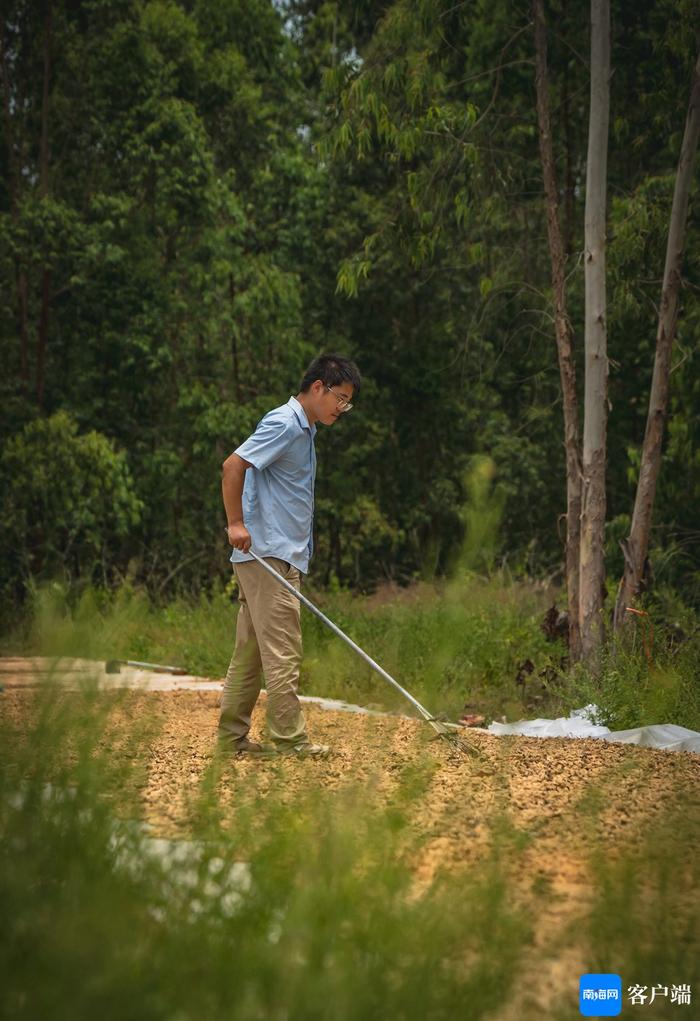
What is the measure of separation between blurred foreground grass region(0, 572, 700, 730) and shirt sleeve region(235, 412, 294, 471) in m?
0.86

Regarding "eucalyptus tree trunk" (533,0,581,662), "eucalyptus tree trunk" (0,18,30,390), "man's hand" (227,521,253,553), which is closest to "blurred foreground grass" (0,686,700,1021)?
"man's hand" (227,521,253,553)

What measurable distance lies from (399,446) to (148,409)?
14.1 feet

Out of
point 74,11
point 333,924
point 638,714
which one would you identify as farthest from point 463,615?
point 74,11

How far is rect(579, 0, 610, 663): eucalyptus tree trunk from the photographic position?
804 cm

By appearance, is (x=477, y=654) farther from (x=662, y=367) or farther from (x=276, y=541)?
(x=276, y=541)

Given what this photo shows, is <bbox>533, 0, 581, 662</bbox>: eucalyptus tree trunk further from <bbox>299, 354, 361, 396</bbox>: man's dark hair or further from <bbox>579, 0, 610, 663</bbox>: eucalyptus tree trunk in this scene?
<bbox>299, 354, 361, 396</bbox>: man's dark hair

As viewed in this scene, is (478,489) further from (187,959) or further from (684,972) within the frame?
(684,972)

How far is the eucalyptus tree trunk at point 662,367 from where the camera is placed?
25.9ft

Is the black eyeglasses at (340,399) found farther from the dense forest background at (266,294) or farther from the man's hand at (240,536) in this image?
the dense forest background at (266,294)

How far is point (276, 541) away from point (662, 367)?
3725 millimetres

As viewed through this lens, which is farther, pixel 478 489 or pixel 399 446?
pixel 399 446

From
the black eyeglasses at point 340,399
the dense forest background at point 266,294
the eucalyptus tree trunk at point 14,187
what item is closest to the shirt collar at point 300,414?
the black eyeglasses at point 340,399

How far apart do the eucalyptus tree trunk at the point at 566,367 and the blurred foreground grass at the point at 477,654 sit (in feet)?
1.55

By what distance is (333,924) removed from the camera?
6.45 feet
